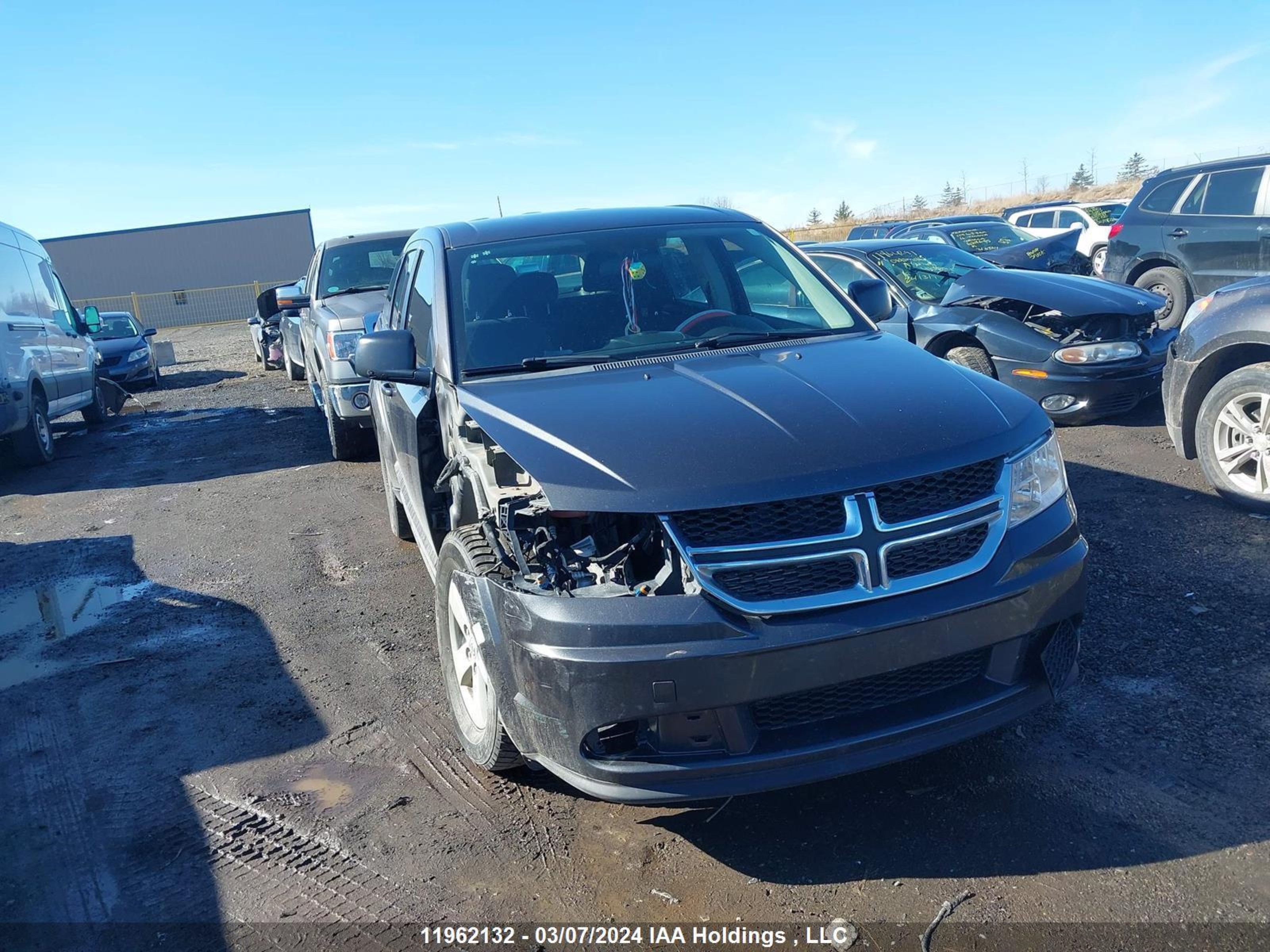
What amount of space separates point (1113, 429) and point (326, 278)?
7.48m

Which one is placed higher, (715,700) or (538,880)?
(715,700)

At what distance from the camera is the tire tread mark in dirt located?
283 centimetres

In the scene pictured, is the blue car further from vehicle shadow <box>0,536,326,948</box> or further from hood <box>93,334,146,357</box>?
vehicle shadow <box>0,536,326,948</box>

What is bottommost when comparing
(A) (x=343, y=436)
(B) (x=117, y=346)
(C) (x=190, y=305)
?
(C) (x=190, y=305)

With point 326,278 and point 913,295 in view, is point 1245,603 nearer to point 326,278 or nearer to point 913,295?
point 913,295

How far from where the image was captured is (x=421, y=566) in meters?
5.81

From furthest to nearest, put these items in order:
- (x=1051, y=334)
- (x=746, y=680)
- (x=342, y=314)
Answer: (x=342, y=314), (x=1051, y=334), (x=746, y=680)

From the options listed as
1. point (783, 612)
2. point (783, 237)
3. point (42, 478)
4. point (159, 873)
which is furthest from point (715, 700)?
point (42, 478)

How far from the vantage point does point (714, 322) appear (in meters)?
4.11

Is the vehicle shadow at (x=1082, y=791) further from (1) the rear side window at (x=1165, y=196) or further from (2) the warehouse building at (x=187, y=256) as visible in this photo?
(2) the warehouse building at (x=187, y=256)

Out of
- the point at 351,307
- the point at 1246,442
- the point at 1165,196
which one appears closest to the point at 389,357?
the point at 1246,442

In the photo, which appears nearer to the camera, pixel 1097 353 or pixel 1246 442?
pixel 1246 442

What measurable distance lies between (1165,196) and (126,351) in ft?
52.6

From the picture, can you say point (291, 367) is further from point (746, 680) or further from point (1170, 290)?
point (746, 680)
